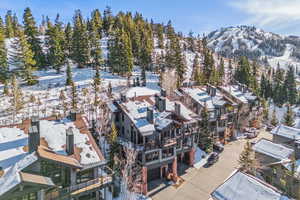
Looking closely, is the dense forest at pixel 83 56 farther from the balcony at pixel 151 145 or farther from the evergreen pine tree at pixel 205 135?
the balcony at pixel 151 145

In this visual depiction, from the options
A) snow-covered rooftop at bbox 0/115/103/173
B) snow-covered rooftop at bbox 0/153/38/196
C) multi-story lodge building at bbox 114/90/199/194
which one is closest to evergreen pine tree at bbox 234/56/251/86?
multi-story lodge building at bbox 114/90/199/194

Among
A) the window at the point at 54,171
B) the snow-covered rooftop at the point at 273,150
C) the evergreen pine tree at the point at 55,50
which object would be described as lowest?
the snow-covered rooftop at the point at 273,150

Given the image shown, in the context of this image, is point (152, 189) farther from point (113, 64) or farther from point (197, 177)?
point (113, 64)

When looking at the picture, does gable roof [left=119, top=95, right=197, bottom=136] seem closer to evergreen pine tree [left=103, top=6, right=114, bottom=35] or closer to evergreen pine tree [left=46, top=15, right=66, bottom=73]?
evergreen pine tree [left=46, top=15, right=66, bottom=73]

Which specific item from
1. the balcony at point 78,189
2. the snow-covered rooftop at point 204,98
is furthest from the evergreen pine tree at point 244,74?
the balcony at point 78,189

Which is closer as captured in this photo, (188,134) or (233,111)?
(188,134)

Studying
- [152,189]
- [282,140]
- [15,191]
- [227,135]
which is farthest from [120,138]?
[282,140]
